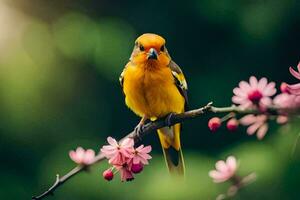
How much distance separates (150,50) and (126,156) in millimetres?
488

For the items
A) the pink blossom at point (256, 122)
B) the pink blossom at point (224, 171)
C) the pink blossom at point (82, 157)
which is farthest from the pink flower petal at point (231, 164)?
the pink blossom at point (82, 157)

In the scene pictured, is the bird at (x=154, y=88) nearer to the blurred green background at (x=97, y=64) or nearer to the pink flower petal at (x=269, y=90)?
the pink flower petal at (x=269, y=90)

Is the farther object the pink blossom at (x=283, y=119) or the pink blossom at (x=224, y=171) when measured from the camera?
the pink blossom at (x=224, y=171)

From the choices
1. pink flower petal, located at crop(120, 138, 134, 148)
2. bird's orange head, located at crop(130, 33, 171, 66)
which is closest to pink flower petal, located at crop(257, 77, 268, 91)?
pink flower petal, located at crop(120, 138, 134, 148)

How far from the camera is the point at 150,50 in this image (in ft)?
5.49

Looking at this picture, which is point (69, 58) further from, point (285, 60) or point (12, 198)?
point (285, 60)

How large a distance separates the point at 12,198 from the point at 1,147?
2.69 feet

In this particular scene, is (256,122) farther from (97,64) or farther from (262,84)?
(97,64)

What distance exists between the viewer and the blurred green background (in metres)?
4.61

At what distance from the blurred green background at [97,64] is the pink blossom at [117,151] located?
2820 millimetres

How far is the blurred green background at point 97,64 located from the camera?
461cm

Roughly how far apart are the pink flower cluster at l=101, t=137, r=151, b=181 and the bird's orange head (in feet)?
1.38

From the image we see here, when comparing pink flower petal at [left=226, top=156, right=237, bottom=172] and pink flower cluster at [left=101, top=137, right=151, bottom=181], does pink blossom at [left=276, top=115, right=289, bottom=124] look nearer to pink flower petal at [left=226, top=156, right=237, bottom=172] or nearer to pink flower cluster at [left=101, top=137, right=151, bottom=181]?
pink flower petal at [left=226, top=156, right=237, bottom=172]

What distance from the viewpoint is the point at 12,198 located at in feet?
14.6
